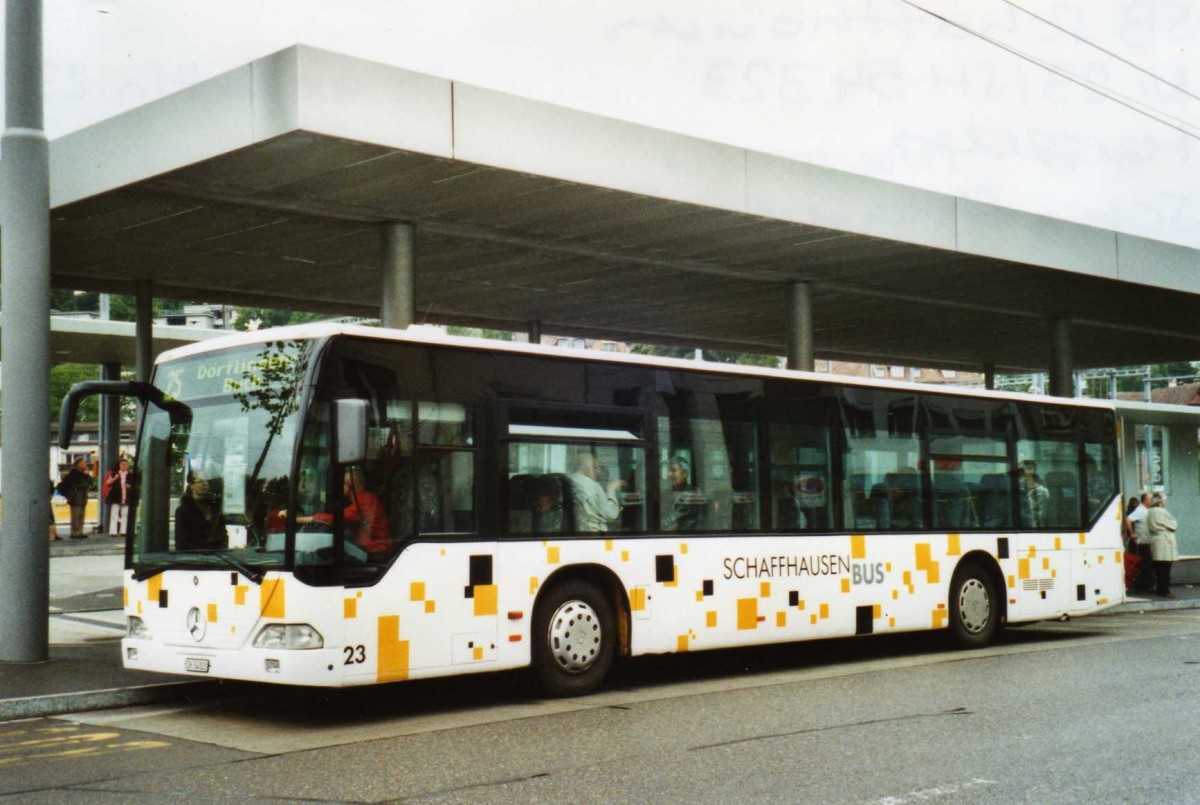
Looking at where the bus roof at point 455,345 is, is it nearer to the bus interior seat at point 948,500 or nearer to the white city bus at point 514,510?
the white city bus at point 514,510

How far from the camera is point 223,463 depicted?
10.1 meters

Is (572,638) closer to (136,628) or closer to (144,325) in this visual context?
(136,628)

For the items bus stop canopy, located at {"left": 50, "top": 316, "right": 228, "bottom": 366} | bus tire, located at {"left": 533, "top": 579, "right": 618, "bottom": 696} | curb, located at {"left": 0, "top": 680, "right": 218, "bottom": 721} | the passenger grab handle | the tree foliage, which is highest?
the tree foliage

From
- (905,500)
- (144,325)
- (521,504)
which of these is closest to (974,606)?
(905,500)

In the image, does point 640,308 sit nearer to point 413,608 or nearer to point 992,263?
point 992,263

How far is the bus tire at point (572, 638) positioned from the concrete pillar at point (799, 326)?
36.2 feet

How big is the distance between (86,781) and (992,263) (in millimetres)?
15824

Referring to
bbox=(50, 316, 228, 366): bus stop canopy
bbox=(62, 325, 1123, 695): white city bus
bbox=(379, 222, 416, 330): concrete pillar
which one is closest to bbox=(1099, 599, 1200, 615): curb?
bbox=(62, 325, 1123, 695): white city bus

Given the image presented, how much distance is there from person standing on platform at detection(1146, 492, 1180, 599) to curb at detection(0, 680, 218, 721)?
18.3m

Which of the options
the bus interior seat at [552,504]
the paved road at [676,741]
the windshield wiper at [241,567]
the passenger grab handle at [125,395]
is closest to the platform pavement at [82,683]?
the paved road at [676,741]

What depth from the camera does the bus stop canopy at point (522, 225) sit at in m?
13.5

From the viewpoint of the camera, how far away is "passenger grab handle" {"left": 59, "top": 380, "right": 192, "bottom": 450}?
34.7 feet

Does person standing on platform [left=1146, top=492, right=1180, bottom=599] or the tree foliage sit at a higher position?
the tree foliage

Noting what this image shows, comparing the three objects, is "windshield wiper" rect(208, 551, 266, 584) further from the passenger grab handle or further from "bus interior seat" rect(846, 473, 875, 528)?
"bus interior seat" rect(846, 473, 875, 528)
